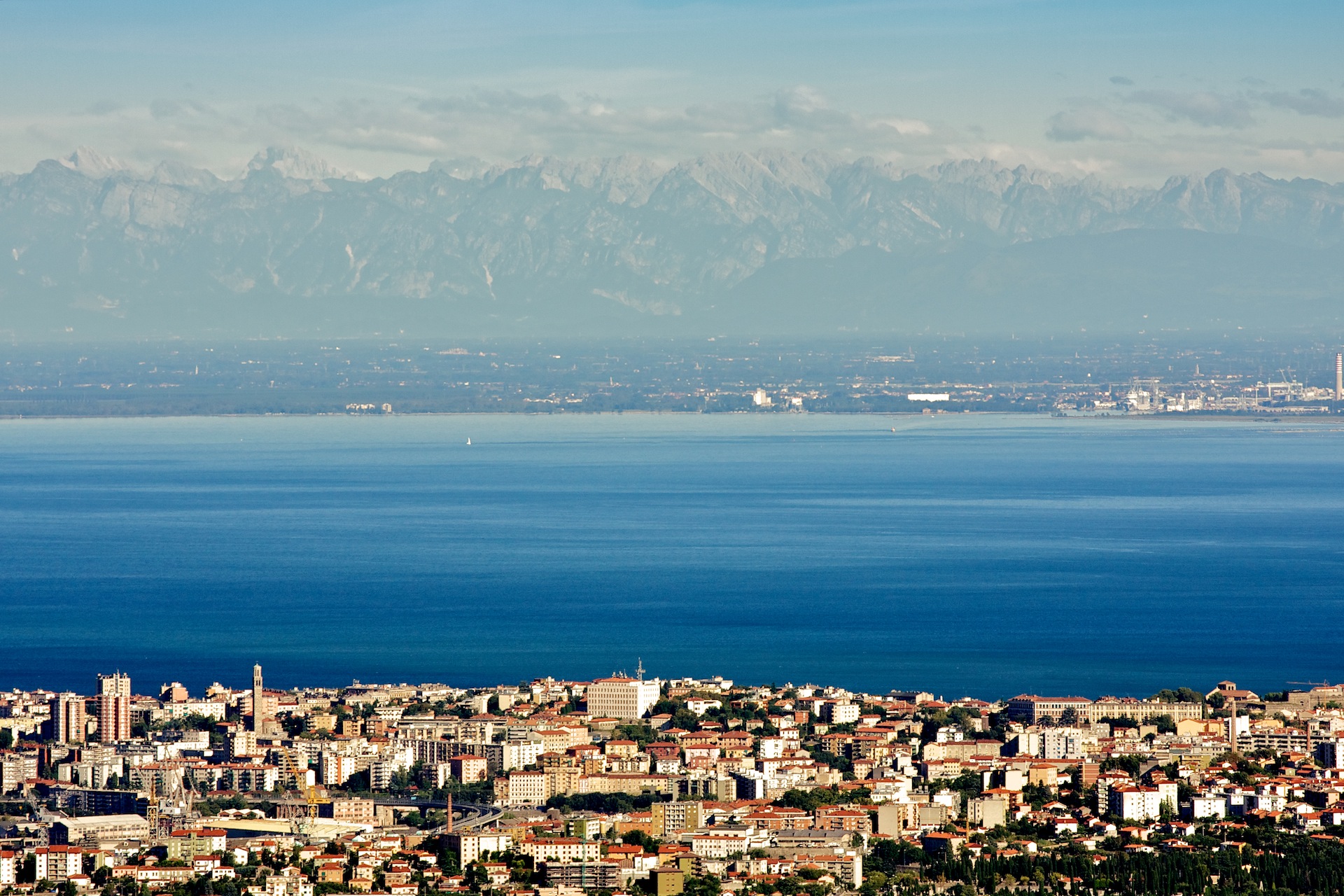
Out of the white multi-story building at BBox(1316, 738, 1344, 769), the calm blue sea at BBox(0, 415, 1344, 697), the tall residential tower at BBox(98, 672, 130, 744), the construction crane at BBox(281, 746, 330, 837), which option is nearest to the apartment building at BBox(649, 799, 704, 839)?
the construction crane at BBox(281, 746, 330, 837)

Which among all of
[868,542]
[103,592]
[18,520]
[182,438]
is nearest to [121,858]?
[103,592]

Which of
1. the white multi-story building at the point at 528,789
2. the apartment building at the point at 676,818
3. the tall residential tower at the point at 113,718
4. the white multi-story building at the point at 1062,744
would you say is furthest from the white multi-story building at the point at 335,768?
the white multi-story building at the point at 1062,744

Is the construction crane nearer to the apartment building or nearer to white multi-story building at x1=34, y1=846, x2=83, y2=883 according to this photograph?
white multi-story building at x1=34, y1=846, x2=83, y2=883

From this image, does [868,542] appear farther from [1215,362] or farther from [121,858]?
[1215,362]

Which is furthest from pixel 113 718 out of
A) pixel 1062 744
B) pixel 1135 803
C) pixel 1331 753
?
pixel 1331 753

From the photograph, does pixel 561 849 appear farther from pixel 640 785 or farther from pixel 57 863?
pixel 57 863

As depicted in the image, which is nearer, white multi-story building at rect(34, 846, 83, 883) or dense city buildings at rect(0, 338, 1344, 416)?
white multi-story building at rect(34, 846, 83, 883)
